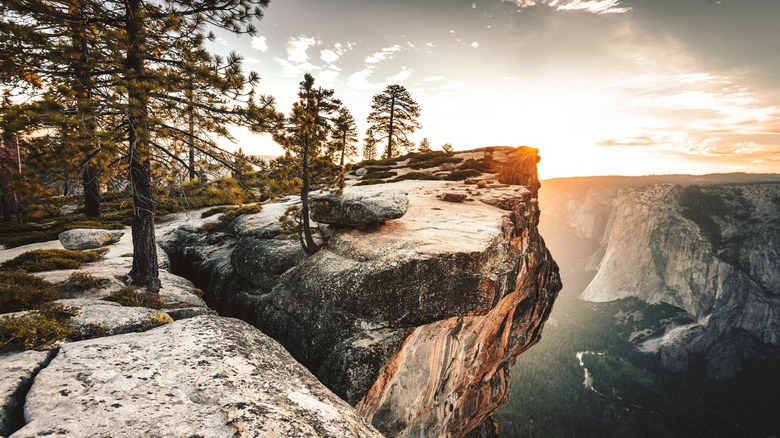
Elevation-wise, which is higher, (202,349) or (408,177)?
(408,177)

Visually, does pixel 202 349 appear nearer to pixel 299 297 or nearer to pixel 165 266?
pixel 299 297

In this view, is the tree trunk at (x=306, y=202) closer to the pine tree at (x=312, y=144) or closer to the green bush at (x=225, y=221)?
the pine tree at (x=312, y=144)

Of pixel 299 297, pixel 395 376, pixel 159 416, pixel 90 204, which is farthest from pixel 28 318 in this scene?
pixel 90 204

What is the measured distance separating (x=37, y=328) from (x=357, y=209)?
983 cm

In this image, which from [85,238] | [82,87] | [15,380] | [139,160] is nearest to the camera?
[15,380]

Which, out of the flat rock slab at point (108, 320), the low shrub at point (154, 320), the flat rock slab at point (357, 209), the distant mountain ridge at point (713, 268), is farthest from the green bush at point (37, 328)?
the distant mountain ridge at point (713, 268)

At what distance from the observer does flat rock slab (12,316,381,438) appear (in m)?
4.11

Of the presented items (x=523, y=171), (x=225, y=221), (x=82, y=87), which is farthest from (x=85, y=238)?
(x=523, y=171)

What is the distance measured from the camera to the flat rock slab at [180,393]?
4107mm

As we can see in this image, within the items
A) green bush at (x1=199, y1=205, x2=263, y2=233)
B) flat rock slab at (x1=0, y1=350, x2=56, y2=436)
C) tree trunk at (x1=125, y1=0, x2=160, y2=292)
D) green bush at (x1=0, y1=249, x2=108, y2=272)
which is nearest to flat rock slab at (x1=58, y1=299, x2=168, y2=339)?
flat rock slab at (x1=0, y1=350, x2=56, y2=436)

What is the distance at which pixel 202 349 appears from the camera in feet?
20.6

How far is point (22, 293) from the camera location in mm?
7996

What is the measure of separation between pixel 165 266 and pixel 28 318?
464 inches

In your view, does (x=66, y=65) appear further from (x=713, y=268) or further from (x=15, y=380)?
(x=713, y=268)
